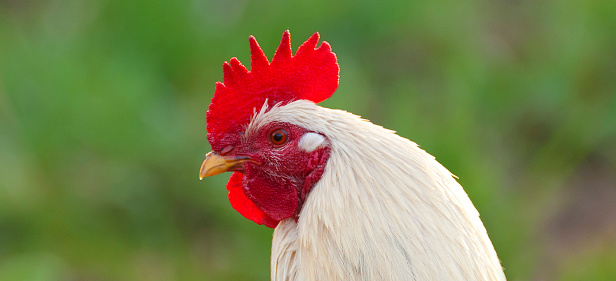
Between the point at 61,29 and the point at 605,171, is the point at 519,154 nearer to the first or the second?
the point at 605,171

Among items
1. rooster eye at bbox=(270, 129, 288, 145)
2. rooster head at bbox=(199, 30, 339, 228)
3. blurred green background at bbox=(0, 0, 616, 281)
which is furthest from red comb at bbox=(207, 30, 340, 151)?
blurred green background at bbox=(0, 0, 616, 281)

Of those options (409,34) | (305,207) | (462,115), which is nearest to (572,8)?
(409,34)

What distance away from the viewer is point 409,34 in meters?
5.88

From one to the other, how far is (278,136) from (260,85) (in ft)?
0.66

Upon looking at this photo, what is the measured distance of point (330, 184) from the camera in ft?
5.89

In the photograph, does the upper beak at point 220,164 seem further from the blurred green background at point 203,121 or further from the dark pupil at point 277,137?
the blurred green background at point 203,121

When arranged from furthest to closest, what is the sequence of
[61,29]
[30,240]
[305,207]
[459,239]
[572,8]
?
[572,8], [61,29], [30,240], [305,207], [459,239]

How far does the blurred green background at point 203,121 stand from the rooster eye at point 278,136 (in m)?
2.22

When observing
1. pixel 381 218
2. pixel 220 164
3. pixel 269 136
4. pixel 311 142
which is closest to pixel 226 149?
pixel 220 164

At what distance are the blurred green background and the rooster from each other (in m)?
2.13

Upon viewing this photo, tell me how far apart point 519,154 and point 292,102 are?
11.9 feet

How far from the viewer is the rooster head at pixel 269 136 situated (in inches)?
73.3

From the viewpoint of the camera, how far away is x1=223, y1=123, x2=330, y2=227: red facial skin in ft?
6.06

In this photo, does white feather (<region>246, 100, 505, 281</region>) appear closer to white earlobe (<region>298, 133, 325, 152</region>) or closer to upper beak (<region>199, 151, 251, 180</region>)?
white earlobe (<region>298, 133, 325, 152</region>)
